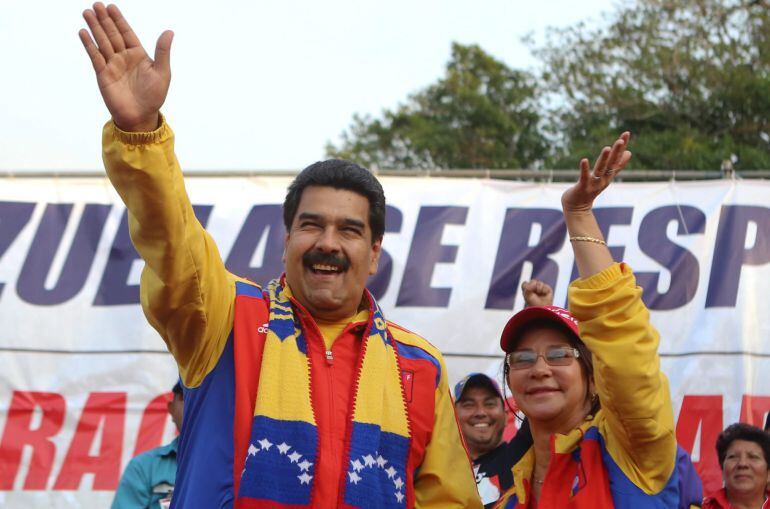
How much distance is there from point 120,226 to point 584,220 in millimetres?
4574

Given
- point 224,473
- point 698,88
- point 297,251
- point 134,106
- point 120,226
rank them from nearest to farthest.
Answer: point 134,106, point 224,473, point 297,251, point 120,226, point 698,88

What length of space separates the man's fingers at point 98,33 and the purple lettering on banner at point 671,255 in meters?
4.39

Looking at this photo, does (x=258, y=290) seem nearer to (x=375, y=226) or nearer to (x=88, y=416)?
(x=375, y=226)

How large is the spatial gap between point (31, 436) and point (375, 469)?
4.18 m

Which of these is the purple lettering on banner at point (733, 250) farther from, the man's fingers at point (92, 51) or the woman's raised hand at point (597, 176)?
the man's fingers at point (92, 51)

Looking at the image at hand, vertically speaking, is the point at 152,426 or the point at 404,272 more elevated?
the point at 404,272

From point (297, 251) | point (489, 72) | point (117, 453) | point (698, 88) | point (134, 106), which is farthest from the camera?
point (489, 72)

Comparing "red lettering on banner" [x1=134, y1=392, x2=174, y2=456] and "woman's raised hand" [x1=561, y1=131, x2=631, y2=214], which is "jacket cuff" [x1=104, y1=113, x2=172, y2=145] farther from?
"red lettering on banner" [x1=134, y1=392, x2=174, y2=456]

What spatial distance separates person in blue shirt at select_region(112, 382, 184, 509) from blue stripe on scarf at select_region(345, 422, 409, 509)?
2.76 meters

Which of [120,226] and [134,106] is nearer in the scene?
[134,106]

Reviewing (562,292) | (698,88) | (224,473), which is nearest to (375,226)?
(224,473)

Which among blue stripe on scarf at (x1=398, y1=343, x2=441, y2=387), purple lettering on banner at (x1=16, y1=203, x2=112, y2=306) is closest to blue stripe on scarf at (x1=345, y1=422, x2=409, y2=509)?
blue stripe on scarf at (x1=398, y1=343, x2=441, y2=387)

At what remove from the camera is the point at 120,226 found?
6.62 meters

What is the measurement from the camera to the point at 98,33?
2.38m
